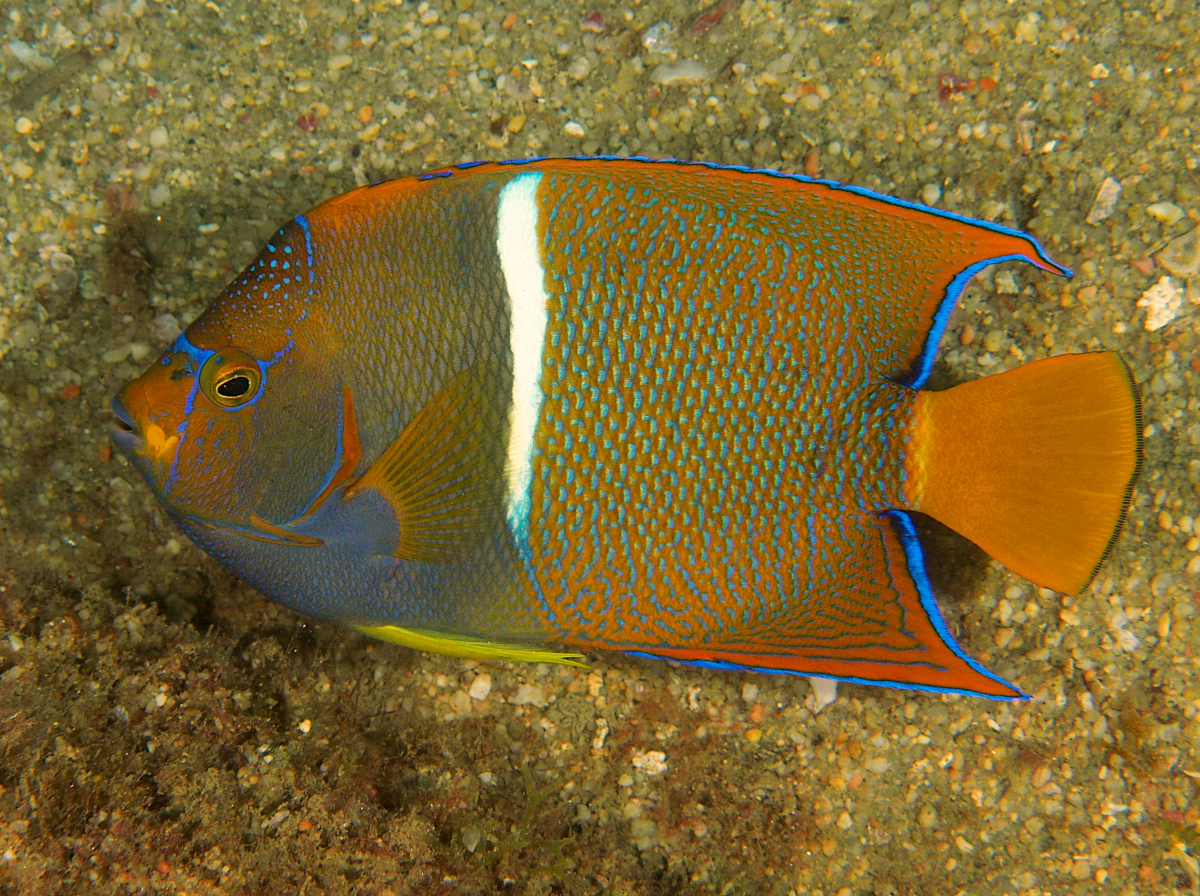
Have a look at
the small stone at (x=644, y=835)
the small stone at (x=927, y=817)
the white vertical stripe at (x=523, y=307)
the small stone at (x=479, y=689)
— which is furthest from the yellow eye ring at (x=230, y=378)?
the small stone at (x=927, y=817)

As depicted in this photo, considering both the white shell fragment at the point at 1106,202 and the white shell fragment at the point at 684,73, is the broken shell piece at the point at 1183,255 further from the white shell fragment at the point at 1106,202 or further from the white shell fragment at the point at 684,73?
the white shell fragment at the point at 684,73

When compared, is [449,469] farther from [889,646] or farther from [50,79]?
[50,79]

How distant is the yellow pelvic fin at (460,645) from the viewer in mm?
1769

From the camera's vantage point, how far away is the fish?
149 cm

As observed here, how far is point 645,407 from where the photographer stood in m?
1.49

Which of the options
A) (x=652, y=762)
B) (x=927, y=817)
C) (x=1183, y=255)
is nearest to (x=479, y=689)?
(x=652, y=762)

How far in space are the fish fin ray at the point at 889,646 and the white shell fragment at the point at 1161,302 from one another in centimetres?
134

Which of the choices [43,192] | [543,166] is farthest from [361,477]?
[43,192]

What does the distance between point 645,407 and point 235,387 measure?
2.70 ft

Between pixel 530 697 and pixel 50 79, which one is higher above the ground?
pixel 50 79

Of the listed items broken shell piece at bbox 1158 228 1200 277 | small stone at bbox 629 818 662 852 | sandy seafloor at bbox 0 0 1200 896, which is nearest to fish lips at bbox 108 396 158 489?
sandy seafloor at bbox 0 0 1200 896

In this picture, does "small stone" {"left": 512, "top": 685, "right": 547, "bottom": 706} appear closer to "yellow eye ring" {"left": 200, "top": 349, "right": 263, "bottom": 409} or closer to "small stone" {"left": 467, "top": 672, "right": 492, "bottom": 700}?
"small stone" {"left": 467, "top": 672, "right": 492, "bottom": 700}

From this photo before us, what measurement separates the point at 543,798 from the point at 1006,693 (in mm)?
1433

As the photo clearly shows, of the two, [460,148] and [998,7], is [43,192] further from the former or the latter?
[998,7]
